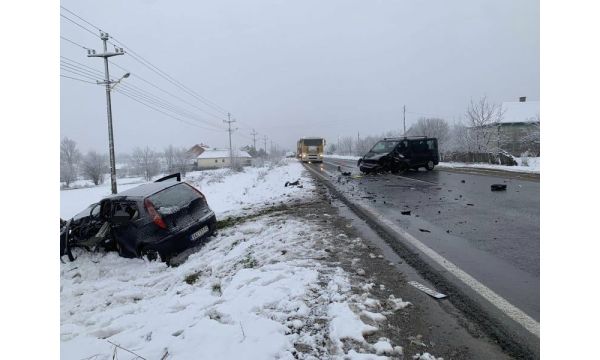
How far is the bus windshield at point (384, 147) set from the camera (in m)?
20.4

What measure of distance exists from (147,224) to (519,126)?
58.3 meters

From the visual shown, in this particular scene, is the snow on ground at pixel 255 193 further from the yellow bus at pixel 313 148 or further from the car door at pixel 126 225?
the yellow bus at pixel 313 148

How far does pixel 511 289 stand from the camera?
3717 millimetres

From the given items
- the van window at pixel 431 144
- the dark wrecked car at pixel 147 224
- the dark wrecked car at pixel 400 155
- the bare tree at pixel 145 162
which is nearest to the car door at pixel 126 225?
the dark wrecked car at pixel 147 224

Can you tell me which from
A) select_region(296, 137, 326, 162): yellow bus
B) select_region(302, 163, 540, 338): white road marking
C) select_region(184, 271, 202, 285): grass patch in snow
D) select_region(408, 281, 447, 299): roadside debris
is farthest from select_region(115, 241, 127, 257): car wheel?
select_region(296, 137, 326, 162): yellow bus

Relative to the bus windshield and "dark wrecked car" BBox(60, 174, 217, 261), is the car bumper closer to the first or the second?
"dark wrecked car" BBox(60, 174, 217, 261)

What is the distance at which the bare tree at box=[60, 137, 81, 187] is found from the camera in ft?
193

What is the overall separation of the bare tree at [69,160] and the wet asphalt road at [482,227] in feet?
208

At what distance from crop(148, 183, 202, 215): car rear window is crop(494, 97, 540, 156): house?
4279 cm

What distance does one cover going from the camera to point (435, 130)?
240 feet

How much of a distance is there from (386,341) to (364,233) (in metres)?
3.79

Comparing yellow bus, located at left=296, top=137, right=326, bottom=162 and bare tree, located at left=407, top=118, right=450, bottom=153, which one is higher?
bare tree, located at left=407, top=118, right=450, bottom=153
